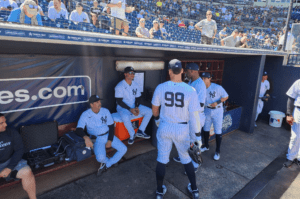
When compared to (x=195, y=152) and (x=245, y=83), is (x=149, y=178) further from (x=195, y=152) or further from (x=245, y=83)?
(x=245, y=83)

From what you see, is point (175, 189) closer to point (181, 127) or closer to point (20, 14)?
point (181, 127)

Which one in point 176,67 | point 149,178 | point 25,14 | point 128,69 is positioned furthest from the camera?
point 128,69

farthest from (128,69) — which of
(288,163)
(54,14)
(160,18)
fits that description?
(160,18)

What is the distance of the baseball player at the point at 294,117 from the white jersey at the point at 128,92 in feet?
10.4

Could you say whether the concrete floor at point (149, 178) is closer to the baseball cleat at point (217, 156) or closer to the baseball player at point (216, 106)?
the baseball cleat at point (217, 156)

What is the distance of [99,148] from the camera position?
3.49 metres

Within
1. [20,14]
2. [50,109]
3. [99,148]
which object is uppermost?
[20,14]

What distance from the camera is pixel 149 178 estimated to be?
353 centimetres

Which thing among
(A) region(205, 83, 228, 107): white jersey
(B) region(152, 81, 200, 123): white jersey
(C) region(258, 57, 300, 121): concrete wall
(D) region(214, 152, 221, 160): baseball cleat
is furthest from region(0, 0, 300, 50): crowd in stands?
(D) region(214, 152, 221, 160): baseball cleat

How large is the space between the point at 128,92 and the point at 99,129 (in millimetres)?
1131

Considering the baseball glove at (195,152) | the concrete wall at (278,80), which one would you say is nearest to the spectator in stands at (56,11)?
the baseball glove at (195,152)

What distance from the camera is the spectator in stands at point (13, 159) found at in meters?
2.59

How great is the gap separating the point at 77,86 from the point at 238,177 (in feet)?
11.8

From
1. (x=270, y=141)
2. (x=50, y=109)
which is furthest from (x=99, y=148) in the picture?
(x=270, y=141)
